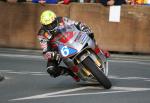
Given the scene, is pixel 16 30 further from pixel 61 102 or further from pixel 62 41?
pixel 61 102

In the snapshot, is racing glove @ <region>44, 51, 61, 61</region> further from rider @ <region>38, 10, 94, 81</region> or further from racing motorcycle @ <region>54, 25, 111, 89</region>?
racing motorcycle @ <region>54, 25, 111, 89</region>

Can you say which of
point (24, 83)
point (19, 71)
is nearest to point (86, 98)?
point (24, 83)

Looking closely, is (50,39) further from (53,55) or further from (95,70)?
(95,70)

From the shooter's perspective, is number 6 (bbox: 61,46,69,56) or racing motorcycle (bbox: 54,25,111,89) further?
A: number 6 (bbox: 61,46,69,56)

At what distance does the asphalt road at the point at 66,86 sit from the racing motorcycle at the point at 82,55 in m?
0.30

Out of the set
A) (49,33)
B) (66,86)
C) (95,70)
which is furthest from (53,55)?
(66,86)

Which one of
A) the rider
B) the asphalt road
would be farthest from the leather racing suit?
the asphalt road

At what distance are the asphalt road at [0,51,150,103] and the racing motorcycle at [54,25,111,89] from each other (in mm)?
304

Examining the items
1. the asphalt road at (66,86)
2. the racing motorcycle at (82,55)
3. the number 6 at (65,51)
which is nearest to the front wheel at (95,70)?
the racing motorcycle at (82,55)

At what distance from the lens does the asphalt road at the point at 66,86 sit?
1278 cm

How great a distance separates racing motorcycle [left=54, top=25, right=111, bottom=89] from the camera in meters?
13.5

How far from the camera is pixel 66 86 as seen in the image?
47.9 ft

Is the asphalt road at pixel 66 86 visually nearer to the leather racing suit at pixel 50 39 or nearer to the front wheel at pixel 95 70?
the front wheel at pixel 95 70

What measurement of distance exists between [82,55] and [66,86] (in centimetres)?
120
